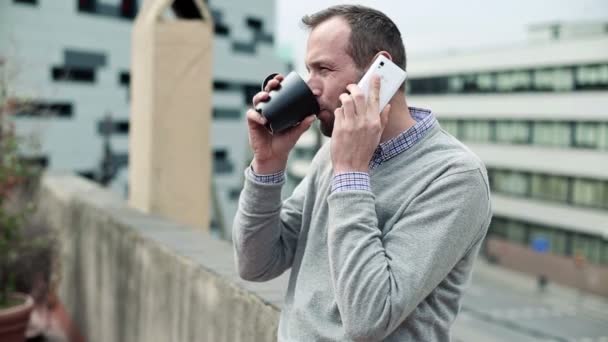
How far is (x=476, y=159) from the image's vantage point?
4.97 ft

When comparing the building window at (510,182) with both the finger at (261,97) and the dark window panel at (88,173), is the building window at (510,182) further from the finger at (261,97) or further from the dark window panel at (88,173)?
the finger at (261,97)

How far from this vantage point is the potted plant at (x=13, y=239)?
14.1 feet

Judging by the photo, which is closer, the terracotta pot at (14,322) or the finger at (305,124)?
the finger at (305,124)

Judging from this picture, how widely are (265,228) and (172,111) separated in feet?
9.84

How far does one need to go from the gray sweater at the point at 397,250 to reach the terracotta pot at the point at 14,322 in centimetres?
278

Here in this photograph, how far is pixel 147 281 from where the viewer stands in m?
3.48

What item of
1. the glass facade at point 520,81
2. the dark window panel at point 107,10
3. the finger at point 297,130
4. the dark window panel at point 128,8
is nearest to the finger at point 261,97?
the finger at point 297,130

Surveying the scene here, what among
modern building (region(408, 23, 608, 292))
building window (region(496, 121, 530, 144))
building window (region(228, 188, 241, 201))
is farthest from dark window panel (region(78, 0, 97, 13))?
building window (region(496, 121, 530, 144))

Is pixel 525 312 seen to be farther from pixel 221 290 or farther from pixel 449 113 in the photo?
pixel 221 290

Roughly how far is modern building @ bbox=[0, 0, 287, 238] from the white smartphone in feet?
56.1

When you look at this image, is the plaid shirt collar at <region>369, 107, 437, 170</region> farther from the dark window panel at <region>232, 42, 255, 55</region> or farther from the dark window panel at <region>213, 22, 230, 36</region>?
the dark window panel at <region>232, 42, 255, 55</region>

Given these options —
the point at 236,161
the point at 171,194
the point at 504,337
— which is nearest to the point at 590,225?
the point at 504,337

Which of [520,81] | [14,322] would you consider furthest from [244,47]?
[14,322]

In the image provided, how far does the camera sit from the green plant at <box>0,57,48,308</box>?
4.40m
